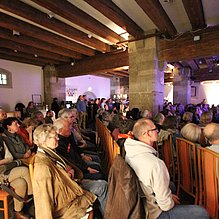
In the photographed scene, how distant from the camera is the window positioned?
7.33 meters

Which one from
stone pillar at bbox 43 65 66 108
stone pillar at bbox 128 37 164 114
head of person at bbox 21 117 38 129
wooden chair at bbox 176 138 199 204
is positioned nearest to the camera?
wooden chair at bbox 176 138 199 204

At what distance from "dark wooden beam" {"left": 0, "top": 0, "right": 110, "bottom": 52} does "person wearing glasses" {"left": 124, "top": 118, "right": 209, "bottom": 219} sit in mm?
3177

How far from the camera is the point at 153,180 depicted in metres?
1.28

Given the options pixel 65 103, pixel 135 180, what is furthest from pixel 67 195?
pixel 65 103

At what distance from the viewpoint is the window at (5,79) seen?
7332mm

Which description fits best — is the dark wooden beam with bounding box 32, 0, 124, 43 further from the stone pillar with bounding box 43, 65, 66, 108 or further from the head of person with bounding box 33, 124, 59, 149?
the stone pillar with bounding box 43, 65, 66, 108

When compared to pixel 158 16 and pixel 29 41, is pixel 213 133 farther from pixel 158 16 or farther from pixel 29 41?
pixel 29 41

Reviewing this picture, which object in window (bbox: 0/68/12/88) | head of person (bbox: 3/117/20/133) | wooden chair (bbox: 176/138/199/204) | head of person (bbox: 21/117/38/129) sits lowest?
wooden chair (bbox: 176/138/199/204)

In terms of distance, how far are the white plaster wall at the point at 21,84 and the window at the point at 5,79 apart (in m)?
0.12

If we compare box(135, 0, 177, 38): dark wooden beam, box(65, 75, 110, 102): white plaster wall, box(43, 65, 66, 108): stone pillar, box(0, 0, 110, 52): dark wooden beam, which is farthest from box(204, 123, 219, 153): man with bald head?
box(65, 75, 110, 102): white plaster wall

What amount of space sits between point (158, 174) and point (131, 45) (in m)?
4.03

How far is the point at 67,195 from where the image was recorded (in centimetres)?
143

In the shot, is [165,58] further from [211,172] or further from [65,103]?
[65,103]

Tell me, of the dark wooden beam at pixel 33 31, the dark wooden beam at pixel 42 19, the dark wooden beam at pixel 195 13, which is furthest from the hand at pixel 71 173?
the dark wooden beam at pixel 33 31
